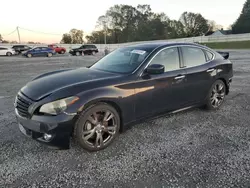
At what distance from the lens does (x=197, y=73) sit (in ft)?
14.0

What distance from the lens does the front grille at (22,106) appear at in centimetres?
292

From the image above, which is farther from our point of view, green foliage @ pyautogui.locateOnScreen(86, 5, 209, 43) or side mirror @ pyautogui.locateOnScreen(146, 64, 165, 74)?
green foliage @ pyautogui.locateOnScreen(86, 5, 209, 43)

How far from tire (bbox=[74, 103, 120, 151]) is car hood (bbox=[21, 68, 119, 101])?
0.49 metres

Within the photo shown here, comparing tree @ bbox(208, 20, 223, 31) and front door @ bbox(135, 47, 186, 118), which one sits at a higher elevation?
tree @ bbox(208, 20, 223, 31)

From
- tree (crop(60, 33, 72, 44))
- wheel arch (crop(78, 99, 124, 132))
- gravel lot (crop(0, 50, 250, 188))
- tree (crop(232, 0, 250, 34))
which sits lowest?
gravel lot (crop(0, 50, 250, 188))

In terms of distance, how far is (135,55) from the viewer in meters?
3.91

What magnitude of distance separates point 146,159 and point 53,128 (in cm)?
131

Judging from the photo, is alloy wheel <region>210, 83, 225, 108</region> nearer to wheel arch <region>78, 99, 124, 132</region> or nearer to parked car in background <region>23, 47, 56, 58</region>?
wheel arch <region>78, 99, 124, 132</region>

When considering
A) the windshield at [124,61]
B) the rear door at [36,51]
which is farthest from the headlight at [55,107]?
the rear door at [36,51]

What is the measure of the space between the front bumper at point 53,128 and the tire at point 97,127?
0.42 feet

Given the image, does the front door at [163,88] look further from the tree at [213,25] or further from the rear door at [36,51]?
the tree at [213,25]

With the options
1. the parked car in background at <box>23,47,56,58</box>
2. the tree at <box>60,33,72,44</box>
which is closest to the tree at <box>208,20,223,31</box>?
the tree at <box>60,33,72,44</box>

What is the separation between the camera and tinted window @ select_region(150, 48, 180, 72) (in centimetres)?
377

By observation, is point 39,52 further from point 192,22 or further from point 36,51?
point 192,22
